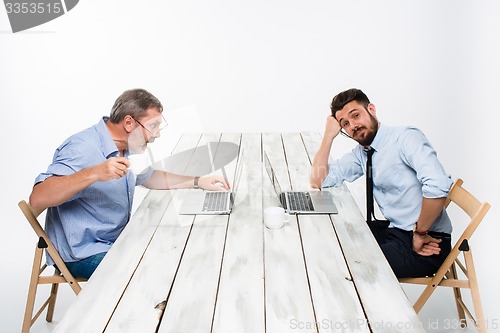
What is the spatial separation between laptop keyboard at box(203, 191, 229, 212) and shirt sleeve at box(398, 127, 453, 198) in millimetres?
816

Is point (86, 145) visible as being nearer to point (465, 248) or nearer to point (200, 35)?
point (465, 248)

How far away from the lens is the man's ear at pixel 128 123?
2678 millimetres

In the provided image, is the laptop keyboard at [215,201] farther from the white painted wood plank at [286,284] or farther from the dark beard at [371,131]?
the dark beard at [371,131]

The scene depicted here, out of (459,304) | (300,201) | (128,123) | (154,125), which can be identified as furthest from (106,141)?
(459,304)

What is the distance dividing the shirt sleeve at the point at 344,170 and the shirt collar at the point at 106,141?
96 cm

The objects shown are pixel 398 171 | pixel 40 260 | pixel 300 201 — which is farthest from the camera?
pixel 398 171

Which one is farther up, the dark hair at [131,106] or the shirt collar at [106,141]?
the dark hair at [131,106]

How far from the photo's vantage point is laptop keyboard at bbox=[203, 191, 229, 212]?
2426 mm

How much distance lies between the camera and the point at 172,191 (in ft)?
9.05

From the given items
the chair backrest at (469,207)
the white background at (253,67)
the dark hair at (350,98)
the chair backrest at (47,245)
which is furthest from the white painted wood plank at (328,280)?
the white background at (253,67)

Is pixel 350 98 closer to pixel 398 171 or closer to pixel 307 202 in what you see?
pixel 398 171

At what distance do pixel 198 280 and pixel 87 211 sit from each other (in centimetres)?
104

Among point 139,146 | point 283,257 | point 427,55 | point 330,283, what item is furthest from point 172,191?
point 427,55

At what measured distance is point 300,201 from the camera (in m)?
Result: 2.49
